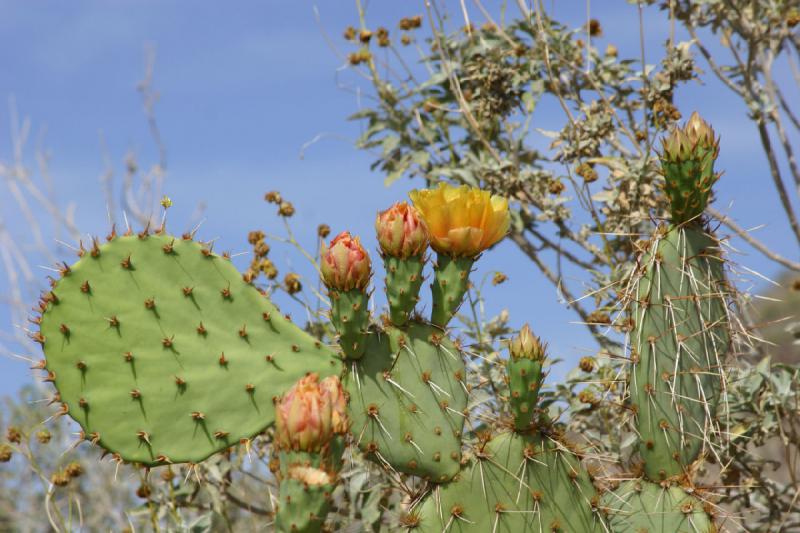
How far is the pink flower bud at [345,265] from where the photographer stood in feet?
6.91

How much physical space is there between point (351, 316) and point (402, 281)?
0.13m

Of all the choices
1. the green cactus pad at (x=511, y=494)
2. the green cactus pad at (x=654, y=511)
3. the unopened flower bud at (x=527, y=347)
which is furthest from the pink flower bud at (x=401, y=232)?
the green cactus pad at (x=654, y=511)

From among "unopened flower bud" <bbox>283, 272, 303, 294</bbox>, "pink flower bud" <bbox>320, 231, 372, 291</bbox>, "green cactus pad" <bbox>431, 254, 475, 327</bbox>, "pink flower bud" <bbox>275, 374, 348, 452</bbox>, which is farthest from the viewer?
"unopened flower bud" <bbox>283, 272, 303, 294</bbox>

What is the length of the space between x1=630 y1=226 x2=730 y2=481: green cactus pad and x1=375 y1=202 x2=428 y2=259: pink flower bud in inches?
21.1

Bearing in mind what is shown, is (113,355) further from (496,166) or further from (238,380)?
(496,166)

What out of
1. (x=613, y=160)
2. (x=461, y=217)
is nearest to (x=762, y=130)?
(x=613, y=160)

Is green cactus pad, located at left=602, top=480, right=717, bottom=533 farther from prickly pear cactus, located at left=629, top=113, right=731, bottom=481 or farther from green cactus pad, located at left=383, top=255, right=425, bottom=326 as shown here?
green cactus pad, located at left=383, top=255, right=425, bottom=326

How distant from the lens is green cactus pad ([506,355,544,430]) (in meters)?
2.12

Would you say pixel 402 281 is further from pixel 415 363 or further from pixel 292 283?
pixel 292 283

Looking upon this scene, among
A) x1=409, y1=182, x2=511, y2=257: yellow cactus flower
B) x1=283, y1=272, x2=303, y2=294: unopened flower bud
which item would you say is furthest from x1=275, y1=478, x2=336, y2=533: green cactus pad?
x1=283, y1=272, x2=303, y2=294: unopened flower bud

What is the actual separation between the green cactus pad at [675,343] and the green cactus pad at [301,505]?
918mm

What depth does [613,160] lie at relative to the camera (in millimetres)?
3359

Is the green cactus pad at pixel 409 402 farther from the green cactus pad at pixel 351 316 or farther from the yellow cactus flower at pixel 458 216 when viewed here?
the yellow cactus flower at pixel 458 216

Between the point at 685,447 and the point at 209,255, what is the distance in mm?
1189
